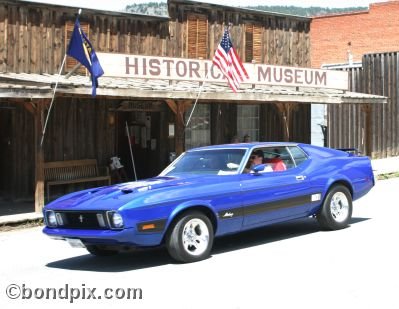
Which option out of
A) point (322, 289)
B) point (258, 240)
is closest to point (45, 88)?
point (258, 240)

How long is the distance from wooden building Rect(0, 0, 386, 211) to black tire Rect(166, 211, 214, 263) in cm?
570

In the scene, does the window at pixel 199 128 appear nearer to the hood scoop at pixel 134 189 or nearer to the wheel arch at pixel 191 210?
the wheel arch at pixel 191 210

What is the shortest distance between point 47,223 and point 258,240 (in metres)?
3.06

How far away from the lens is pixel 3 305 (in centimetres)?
635

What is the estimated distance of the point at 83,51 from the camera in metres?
13.2

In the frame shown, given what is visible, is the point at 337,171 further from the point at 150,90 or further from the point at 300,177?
the point at 150,90

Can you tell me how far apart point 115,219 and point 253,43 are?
1451cm

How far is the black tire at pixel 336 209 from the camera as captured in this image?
991 cm

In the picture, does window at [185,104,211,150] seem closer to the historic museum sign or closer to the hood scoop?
the historic museum sign

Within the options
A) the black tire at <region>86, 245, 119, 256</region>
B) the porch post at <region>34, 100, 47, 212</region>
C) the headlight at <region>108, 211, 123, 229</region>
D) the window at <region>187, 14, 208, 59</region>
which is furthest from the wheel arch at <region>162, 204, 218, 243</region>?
the window at <region>187, 14, 208, 59</region>

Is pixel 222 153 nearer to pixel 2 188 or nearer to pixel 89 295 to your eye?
pixel 89 295

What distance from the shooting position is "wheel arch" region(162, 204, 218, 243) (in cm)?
780

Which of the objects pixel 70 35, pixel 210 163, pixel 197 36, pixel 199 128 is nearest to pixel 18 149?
pixel 70 35

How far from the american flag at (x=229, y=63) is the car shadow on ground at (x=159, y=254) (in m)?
5.93
